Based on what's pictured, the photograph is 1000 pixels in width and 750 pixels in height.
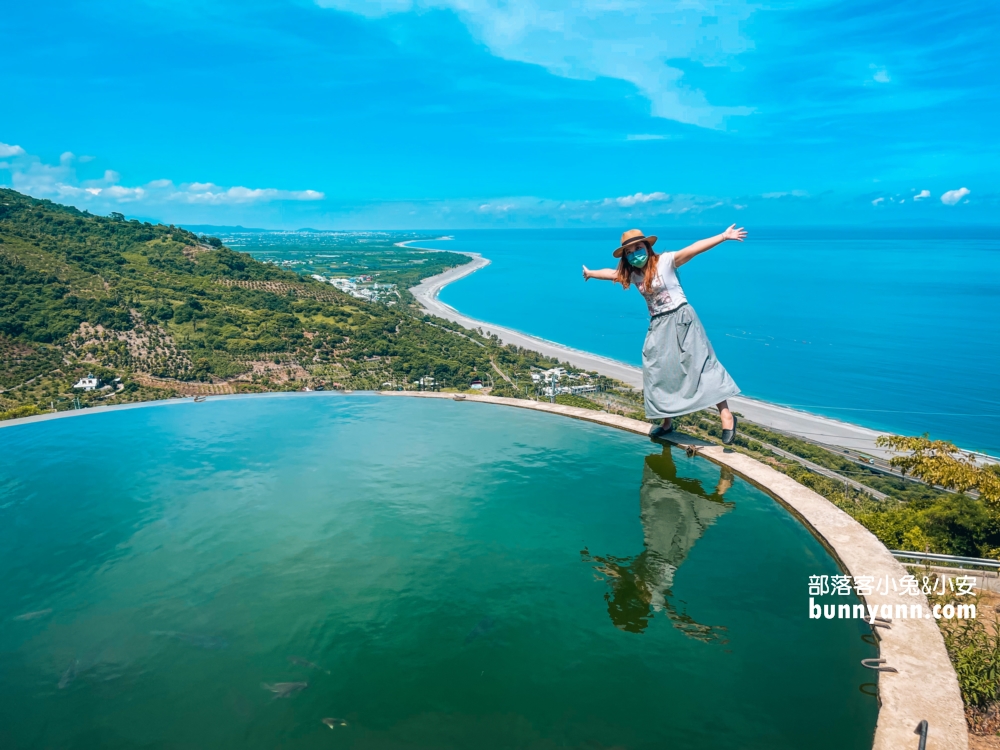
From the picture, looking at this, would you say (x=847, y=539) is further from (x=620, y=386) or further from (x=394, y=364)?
(x=620, y=386)

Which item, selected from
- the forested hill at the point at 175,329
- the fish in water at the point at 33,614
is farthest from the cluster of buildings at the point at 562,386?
the fish in water at the point at 33,614

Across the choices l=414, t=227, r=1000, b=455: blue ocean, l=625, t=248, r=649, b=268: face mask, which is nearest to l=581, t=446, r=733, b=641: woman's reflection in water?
l=625, t=248, r=649, b=268: face mask

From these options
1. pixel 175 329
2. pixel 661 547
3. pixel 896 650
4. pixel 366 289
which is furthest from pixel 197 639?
pixel 366 289

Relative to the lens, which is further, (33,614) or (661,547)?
(661,547)

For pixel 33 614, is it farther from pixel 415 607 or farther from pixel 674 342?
pixel 674 342

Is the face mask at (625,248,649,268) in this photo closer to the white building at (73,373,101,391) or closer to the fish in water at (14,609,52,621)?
the fish in water at (14,609,52,621)

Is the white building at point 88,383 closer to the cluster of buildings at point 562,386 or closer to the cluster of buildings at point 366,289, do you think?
the cluster of buildings at point 562,386
